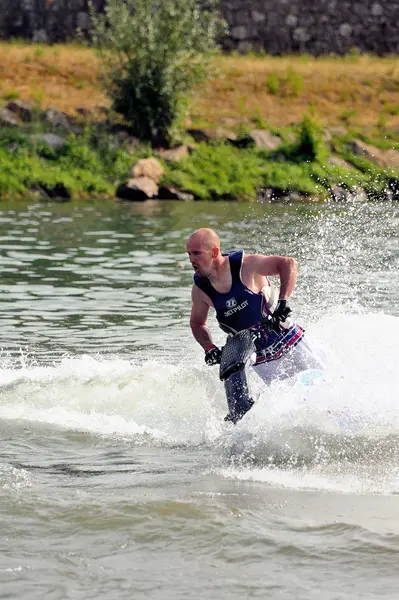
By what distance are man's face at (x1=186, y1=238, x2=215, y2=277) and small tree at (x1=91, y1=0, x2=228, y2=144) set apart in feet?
96.7

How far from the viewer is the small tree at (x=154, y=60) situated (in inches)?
1497

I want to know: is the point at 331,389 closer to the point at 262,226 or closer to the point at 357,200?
the point at 262,226

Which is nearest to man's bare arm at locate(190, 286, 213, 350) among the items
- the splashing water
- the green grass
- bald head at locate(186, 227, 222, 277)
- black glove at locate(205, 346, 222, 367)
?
black glove at locate(205, 346, 222, 367)

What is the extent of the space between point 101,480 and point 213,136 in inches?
1250

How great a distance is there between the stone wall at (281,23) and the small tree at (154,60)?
33.2 feet

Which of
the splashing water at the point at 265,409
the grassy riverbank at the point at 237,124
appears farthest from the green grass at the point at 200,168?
the splashing water at the point at 265,409

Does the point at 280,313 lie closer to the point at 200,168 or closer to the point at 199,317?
the point at 199,317

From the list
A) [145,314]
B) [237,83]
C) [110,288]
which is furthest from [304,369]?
[237,83]

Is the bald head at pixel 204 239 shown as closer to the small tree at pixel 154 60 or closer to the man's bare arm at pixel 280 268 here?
the man's bare arm at pixel 280 268

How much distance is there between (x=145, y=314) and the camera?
16.2m

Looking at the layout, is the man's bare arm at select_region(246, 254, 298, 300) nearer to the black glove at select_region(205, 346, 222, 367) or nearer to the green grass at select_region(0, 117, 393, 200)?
the black glove at select_region(205, 346, 222, 367)

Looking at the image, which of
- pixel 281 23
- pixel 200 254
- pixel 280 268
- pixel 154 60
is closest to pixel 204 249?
pixel 200 254

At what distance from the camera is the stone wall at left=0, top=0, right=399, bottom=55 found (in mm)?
49250

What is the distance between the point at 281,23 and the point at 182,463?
42.7m
